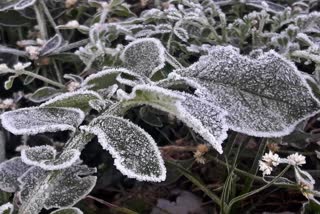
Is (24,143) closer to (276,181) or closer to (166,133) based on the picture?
(166,133)

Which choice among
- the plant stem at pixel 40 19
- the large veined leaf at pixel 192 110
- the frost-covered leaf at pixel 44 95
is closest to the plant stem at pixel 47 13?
the plant stem at pixel 40 19

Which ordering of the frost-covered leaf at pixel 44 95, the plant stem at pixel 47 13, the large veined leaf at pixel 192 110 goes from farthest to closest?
the plant stem at pixel 47 13
the frost-covered leaf at pixel 44 95
the large veined leaf at pixel 192 110

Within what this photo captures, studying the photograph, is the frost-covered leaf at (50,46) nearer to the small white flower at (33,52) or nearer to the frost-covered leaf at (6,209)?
the small white flower at (33,52)

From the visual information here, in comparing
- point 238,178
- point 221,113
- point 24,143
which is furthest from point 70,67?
point 221,113

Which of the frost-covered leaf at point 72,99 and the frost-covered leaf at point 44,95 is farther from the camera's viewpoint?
the frost-covered leaf at point 44,95

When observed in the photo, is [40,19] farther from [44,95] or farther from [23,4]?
[44,95]

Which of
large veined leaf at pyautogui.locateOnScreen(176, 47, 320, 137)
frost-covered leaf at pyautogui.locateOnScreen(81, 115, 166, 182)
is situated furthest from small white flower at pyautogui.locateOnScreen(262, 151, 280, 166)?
frost-covered leaf at pyautogui.locateOnScreen(81, 115, 166, 182)

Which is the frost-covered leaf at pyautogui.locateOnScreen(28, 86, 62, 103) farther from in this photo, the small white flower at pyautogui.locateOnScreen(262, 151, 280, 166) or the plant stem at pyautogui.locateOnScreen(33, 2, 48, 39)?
the small white flower at pyautogui.locateOnScreen(262, 151, 280, 166)
